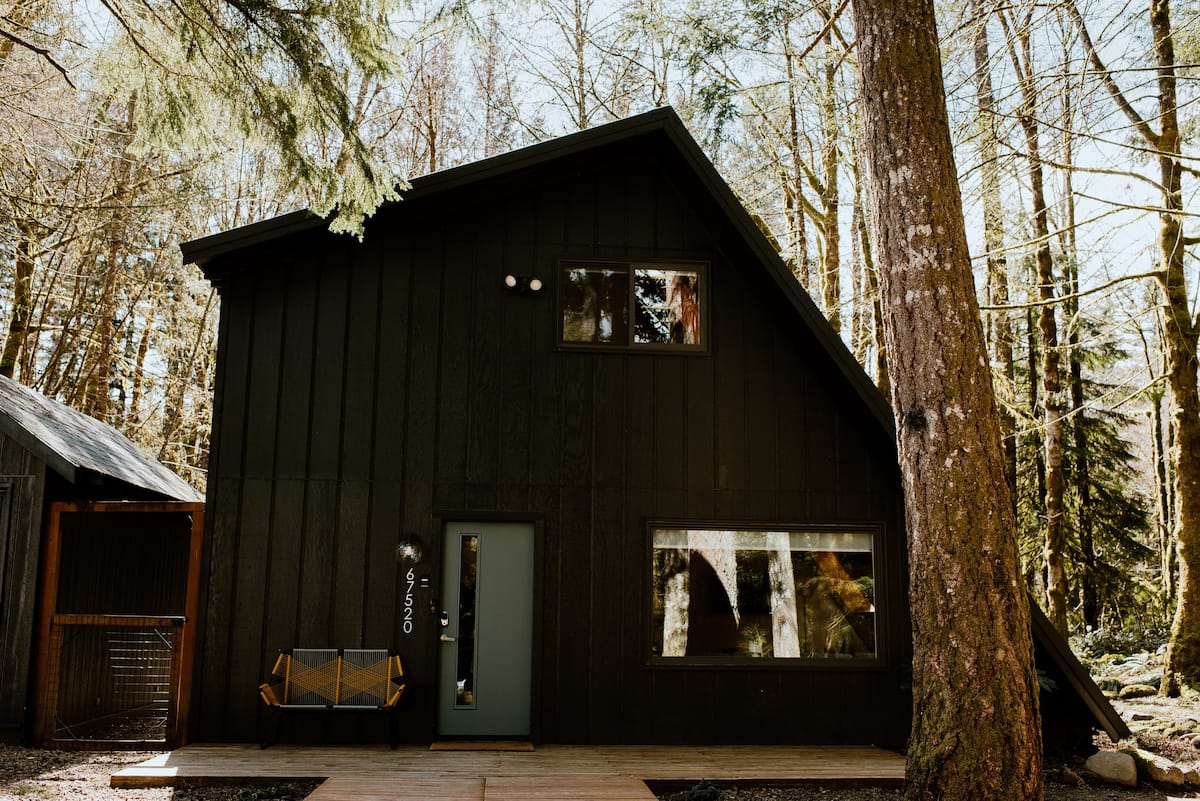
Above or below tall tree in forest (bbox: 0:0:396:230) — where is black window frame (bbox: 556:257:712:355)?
below

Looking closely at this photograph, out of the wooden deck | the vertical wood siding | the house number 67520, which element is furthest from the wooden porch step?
the vertical wood siding

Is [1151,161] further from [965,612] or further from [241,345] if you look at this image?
[241,345]

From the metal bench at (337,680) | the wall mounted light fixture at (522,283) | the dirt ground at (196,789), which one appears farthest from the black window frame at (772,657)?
the wall mounted light fixture at (522,283)

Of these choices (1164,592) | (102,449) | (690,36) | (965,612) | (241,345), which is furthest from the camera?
→ (1164,592)

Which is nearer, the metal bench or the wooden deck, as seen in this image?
the wooden deck

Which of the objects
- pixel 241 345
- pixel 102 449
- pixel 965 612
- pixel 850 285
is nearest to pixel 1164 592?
pixel 850 285

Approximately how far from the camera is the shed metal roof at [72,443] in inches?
260

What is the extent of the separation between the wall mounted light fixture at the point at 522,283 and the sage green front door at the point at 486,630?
1.87m

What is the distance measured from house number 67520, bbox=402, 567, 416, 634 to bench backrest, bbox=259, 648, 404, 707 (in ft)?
0.74

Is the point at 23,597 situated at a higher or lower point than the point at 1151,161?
lower

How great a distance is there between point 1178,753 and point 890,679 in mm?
2096

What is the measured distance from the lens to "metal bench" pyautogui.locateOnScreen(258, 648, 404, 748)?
6.75m

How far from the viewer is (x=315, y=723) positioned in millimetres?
6875

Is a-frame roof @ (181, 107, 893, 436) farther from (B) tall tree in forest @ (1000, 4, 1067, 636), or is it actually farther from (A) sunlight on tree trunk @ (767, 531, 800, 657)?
(B) tall tree in forest @ (1000, 4, 1067, 636)
